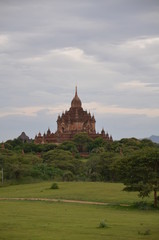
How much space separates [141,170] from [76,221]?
1325 centimetres

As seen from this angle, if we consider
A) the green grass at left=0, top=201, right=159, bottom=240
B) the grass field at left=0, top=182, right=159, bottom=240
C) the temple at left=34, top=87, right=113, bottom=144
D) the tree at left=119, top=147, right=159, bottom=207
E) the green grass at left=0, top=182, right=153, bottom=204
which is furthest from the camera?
the temple at left=34, top=87, right=113, bottom=144

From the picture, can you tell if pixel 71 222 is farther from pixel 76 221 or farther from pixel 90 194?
pixel 90 194

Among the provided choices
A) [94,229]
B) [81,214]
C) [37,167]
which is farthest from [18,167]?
[94,229]

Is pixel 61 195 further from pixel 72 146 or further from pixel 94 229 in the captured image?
pixel 72 146

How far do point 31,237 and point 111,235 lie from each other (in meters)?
3.57

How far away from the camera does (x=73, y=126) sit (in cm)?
13938

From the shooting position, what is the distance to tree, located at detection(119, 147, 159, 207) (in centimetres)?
3978

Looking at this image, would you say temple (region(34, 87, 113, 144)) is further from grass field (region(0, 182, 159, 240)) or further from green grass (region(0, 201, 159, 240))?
green grass (region(0, 201, 159, 240))

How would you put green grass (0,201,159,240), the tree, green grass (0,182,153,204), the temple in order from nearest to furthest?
green grass (0,201,159,240) < the tree < green grass (0,182,153,204) < the temple

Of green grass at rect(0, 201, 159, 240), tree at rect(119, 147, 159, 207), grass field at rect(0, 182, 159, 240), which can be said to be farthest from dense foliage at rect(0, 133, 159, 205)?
green grass at rect(0, 201, 159, 240)

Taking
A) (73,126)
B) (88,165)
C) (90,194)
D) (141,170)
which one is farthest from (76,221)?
(73,126)

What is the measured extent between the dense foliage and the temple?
264 inches

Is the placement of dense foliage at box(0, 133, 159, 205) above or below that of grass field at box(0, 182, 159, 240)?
above

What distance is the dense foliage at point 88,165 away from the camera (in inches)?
1592
